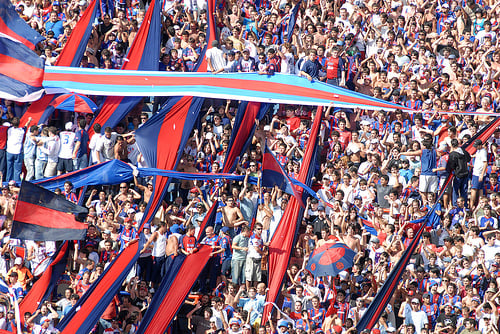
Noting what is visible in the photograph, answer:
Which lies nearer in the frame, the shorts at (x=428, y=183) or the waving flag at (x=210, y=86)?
the shorts at (x=428, y=183)

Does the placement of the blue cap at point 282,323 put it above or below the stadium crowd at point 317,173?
below

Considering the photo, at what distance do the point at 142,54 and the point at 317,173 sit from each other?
13.3ft

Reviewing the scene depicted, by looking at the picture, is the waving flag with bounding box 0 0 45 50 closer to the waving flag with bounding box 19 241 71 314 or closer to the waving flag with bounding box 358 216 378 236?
the waving flag with bounding box 19 241 71 314

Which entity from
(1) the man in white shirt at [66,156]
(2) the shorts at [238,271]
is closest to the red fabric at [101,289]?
(2) the shorts at [238,271]

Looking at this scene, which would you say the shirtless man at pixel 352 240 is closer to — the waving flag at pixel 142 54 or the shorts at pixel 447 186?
the shorts at pixel 447 186

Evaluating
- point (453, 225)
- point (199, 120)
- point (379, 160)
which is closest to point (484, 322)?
point (453, 225)

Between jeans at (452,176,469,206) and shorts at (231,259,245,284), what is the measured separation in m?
3.63

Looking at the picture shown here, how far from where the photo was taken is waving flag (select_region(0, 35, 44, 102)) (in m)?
19.8

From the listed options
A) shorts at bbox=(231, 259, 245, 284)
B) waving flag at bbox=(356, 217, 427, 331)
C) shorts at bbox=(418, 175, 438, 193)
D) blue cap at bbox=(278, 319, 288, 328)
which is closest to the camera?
waving flag at bbox=(356, 217, 427, 331)

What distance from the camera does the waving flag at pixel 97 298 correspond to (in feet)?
54.0

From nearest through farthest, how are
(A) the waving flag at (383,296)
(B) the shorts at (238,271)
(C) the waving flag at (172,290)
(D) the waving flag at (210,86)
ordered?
(A) the waving flag at (383,296) → (C) the waving flag at (172,290) → (B) the shorts at (238,271) → (D) the waving flag at (210,86)

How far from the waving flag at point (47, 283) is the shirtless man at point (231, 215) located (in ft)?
8.39

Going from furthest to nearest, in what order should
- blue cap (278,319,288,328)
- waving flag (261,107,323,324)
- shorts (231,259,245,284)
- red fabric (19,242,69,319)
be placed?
shorts (231,259,245,284) → red fabric (19,242,69,319) → waving flag (261,107,323,324) → blue cap (278,319,288,328)

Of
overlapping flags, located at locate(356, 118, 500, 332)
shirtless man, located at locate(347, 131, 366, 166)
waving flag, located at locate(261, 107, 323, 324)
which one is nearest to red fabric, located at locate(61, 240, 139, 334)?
waving flag, located at locate(261, 107, 323, 324)
